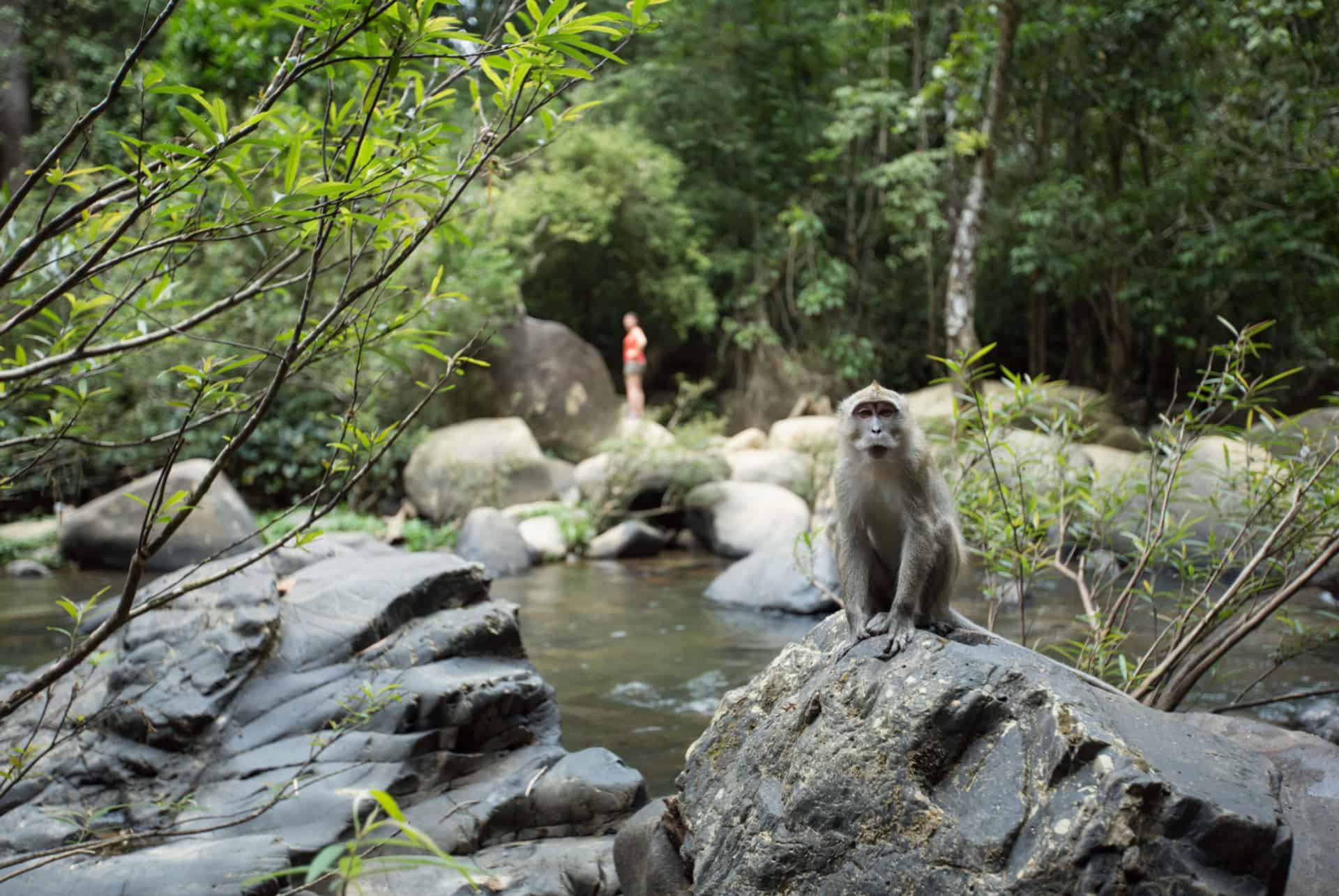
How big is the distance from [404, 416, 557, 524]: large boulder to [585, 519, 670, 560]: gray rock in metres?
1.66

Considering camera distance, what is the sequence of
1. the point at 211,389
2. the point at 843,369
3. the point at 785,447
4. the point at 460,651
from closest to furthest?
the point at 211,389, the point at 460,651, the point at 785,447, the point at 843,369

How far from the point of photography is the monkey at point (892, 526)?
11.7ft

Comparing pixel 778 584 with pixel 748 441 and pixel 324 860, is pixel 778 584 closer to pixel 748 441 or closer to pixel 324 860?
pixel 748 441

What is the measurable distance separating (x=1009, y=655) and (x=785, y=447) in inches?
495

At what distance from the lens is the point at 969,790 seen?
2994 millimetres

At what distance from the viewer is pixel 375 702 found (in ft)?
12.4

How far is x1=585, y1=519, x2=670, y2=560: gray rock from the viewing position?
13086 mm

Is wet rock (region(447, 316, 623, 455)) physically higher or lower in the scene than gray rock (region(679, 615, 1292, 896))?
Result: lower

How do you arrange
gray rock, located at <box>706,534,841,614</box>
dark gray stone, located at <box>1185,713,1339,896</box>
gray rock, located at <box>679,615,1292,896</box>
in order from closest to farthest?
gray rock, located at <box>679,615,1292,896</box>
dark gray stone, located at <box>1185,713,1339,896</box>
gray rock, located at <box>706,534,841,614</box>

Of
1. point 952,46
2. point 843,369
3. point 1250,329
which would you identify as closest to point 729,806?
point 1250,329

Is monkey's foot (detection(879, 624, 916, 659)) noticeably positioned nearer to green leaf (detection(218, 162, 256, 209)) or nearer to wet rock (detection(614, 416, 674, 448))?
green leaf (detection(218, 162, 256, 209))

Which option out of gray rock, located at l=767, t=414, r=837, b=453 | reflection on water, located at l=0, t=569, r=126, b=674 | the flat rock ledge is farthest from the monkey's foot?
gray rock, located at l=767, t=414, r=837, b=453

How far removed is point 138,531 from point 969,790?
11.2 meters

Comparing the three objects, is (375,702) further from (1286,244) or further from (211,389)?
(1286,244)
